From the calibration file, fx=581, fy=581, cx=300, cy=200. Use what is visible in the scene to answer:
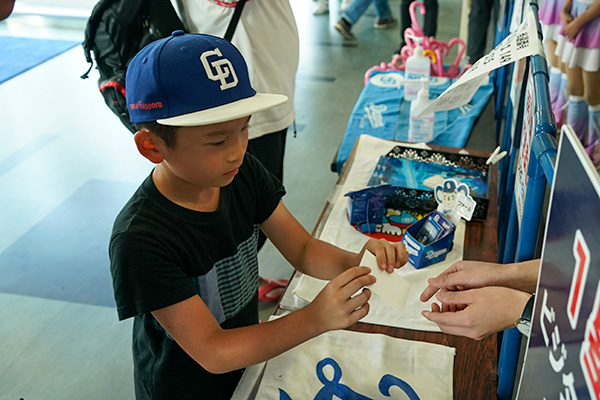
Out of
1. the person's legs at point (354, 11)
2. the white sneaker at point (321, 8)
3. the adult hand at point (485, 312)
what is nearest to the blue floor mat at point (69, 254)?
the adult hand at point (485, 312)

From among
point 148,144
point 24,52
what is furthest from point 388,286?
point 24,52

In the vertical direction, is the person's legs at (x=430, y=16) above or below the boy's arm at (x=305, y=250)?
below

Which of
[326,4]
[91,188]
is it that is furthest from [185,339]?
[326,4]

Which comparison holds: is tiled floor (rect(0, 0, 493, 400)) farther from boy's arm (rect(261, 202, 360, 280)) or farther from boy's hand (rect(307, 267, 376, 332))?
boy's hand (rect(307, 267, 376, 332))

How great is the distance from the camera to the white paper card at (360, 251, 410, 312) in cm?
107

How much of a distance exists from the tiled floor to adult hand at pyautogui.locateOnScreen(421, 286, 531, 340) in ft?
4.62

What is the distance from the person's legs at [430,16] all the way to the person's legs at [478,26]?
406 mm

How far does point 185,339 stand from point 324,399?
0.29 m

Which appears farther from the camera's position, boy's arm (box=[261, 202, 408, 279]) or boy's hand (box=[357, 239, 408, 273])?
boy's arm (box=[261, 202, 408, 279])

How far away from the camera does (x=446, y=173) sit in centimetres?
189

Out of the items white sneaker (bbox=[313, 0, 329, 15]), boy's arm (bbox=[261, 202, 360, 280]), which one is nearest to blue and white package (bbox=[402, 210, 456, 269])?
boy's arm (bbox=[261, 202, 360, 280])

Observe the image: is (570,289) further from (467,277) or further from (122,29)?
(122,29)

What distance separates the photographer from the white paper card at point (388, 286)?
1.07 metres

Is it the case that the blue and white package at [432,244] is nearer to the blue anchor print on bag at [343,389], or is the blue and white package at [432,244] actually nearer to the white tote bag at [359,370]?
the white tote bag at [359,370]
